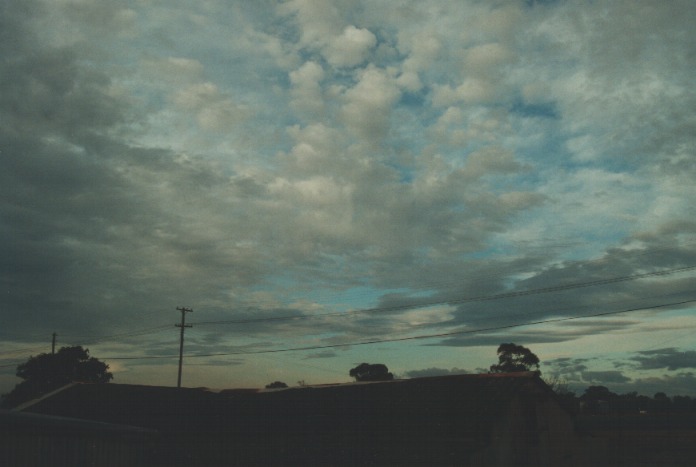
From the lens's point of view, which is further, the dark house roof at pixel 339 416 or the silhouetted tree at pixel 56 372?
the silhouetted tree at pixel 56 372

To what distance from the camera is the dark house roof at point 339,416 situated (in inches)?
989

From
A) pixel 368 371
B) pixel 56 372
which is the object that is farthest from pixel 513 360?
pixel 56 372

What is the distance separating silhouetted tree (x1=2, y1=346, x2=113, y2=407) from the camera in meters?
65.2

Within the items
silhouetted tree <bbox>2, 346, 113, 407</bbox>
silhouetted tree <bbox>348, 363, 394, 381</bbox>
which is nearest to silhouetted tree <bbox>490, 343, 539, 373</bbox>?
silhouetted tree <bbox>348, 363, 394, 381</bbox>

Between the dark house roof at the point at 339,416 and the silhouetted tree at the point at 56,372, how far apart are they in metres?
34.0

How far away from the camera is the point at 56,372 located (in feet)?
217

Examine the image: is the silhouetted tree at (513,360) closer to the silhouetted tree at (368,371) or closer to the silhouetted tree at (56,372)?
the silhouetted tree at (368,371)

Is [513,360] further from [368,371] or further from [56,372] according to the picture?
[56,372]

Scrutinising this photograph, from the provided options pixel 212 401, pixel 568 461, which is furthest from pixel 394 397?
pixel 212 401

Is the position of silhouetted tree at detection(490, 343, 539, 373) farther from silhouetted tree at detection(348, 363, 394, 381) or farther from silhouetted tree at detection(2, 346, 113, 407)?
silhouetted tree at detection(2, 346, 113, 407)

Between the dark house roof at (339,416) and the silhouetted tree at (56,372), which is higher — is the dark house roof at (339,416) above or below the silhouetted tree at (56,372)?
below

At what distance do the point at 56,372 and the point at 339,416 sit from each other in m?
50.2

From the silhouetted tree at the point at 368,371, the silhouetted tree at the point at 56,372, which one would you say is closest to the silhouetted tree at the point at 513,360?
the silhouetted tree at the point at 368,371

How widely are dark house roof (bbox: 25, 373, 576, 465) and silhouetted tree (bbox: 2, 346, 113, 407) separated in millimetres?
34018
